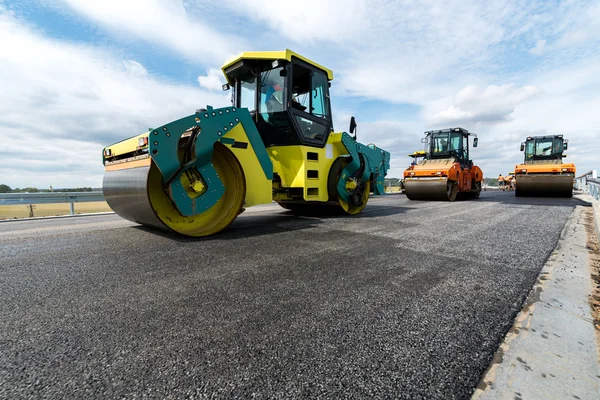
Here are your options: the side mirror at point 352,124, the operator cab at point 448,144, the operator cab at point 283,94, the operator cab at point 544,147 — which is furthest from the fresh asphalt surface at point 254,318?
the operator cab at point 544,147

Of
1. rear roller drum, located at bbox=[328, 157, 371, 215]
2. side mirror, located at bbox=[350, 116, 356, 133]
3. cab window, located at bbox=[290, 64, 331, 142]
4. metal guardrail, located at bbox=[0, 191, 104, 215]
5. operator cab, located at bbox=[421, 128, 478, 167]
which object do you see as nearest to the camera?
cab window, located at bbox=[290, 64, 331, 142]

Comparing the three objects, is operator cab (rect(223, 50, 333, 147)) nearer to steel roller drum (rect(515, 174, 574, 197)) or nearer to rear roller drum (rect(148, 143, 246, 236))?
rear roller drum (rect(148, 143, 246, 236))

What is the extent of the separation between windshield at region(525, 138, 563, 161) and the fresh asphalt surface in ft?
48.9

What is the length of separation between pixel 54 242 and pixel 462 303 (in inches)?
173

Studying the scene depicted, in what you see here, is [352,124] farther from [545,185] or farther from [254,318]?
[545,185]

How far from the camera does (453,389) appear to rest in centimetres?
109

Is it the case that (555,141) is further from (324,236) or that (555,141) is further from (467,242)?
(324,236)

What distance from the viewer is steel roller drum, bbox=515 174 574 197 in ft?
38.3

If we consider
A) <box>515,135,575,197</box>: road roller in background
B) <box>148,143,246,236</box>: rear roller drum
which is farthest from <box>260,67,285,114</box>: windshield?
<box>515,135,575,197</box>: road roller in background

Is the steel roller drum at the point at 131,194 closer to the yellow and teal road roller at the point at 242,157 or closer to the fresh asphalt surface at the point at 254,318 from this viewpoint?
the yellow and teal road roller at the point at 242,157

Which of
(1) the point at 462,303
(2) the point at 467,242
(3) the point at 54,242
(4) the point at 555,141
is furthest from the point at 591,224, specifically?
(4) the point at 555,141

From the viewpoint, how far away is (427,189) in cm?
1134

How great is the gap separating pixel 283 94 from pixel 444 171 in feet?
27.8

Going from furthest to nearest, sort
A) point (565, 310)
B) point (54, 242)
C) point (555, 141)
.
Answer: point (555, 141), point (54, 242), point (565, 310)
